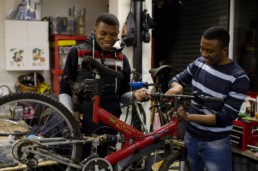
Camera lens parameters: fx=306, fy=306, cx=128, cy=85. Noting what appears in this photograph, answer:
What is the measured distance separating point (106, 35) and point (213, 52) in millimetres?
674

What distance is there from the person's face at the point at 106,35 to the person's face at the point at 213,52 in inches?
22.3

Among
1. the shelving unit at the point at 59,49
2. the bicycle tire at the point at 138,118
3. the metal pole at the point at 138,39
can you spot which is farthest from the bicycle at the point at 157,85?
the shelving unit at the point at 59,49

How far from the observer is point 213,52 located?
1.91 meters

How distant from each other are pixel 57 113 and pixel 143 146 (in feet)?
1.88

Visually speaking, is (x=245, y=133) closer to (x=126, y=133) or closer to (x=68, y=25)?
(x=126, y=133)

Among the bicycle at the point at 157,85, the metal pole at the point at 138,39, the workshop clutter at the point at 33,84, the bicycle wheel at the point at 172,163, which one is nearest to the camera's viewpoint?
the bicycle wheel at the point at 172,163

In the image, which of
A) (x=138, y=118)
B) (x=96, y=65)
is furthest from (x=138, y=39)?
(x=96, y=65)

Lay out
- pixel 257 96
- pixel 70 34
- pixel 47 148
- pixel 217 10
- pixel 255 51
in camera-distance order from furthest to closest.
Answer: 1. pixel 70 34
2. pixel 217 10
3. pixel 255 51
4. pixel 257 96
5. pixel 47 148

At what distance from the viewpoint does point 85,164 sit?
1.79 metres

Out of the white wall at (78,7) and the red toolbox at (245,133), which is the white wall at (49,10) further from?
the red toolbox at (245,133)

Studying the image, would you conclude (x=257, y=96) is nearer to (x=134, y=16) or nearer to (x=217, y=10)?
(x=217, y=10)

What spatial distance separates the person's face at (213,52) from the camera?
1895mm

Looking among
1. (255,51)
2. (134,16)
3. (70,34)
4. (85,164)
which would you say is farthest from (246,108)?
(70,34)

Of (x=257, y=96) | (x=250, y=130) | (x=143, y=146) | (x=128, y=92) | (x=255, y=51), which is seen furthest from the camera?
(x=255, y=51)
